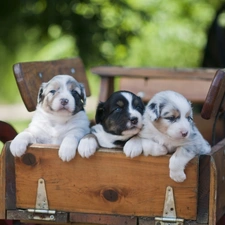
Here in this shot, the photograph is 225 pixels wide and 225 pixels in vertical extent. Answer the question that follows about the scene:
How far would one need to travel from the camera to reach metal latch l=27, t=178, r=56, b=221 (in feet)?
12.2

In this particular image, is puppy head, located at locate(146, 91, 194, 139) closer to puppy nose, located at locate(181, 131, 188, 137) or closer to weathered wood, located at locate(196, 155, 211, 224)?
puppy nose, located at locate(181, 131, 188, 137)

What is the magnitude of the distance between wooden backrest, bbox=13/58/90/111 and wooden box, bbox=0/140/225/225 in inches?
26.6

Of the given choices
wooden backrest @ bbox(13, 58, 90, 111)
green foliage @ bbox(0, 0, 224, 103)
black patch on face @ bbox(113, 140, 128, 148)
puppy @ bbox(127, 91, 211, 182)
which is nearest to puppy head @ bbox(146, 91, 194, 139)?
puppy @ bbox(127, 91, 211, 182)

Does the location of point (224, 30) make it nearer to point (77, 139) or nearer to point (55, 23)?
point (55, 23)

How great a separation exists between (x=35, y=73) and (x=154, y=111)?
122 centimetres

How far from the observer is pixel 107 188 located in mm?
3629

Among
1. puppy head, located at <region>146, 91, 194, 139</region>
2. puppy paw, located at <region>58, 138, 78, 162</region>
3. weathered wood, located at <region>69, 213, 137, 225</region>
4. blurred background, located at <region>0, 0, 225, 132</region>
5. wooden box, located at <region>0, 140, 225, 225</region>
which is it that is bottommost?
weathered wood, located at <region>69, 213, 137, 225</region>

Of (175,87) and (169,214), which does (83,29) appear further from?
(169,214)

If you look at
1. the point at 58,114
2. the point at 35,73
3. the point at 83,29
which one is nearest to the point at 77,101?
the point at 58,114

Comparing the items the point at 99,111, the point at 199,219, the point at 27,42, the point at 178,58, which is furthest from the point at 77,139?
the point at 178,58

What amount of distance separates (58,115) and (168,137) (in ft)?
2.39

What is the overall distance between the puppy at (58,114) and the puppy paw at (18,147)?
57mm

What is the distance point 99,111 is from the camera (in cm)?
388

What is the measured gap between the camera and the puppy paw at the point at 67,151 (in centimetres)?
360
